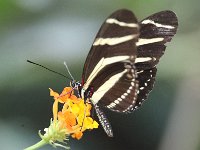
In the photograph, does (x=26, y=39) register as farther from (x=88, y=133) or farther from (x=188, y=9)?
(x=188, y=9)

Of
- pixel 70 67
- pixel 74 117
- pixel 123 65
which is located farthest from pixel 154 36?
pixel 70 67

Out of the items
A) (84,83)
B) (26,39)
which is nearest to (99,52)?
(84,83)

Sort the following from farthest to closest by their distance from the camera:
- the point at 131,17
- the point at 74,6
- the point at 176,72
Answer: the point at 74,6 < the point at 176,72 < the point at 131,17

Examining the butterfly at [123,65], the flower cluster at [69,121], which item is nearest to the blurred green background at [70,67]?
the butterfly at [123,65]

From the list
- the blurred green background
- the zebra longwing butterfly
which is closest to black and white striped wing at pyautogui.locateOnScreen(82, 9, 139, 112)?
the zebra longwing butterfly

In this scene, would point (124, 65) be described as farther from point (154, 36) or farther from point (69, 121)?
point (69, 121)

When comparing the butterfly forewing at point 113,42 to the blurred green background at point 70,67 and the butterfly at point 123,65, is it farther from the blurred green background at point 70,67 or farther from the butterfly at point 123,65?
the blurred green background at point 70,67

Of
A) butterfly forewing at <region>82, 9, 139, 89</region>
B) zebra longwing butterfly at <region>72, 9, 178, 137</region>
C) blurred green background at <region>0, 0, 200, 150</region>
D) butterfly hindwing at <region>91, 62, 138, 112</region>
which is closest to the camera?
butterfly forewing at <region>82, 9, 139, 89</region>

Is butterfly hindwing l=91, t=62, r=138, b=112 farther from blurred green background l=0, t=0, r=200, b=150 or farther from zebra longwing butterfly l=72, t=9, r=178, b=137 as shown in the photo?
blurred green background l=0, t=0, r=200, b=150
